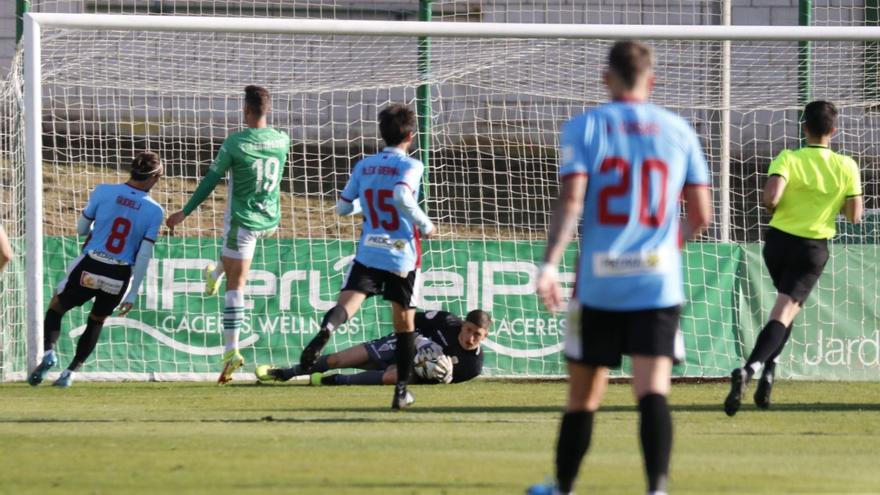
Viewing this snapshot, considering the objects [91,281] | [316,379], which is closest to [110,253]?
[91,281]

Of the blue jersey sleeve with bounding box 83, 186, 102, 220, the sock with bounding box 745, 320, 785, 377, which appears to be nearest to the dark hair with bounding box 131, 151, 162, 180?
the blue jersey sleeve with bounding box 83, 186, 102, 220

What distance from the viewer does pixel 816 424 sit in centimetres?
923

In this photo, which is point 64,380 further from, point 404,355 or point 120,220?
point 404,355

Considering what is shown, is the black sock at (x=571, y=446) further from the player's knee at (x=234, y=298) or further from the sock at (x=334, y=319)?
the player's knee at (x=234, y=298)

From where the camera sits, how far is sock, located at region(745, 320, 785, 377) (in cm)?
960

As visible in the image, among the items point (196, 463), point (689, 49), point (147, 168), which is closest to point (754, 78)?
point (689, 49)

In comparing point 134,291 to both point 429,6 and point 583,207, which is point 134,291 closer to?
point 429,6

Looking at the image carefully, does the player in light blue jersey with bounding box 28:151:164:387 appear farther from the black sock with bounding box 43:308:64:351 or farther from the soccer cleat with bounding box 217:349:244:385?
the soccer cleat with bounding box 217:349:244:385

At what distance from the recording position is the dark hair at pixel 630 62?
555 centimetres

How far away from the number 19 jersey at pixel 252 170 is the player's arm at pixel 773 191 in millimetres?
4007

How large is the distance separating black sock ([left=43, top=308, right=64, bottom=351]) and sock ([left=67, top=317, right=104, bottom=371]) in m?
0.20

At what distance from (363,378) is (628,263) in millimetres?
6807

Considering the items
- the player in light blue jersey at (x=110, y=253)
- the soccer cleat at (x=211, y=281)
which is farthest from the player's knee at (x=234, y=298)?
the player in light blue jersey at (x=110, y=253)

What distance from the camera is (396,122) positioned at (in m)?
9.70
